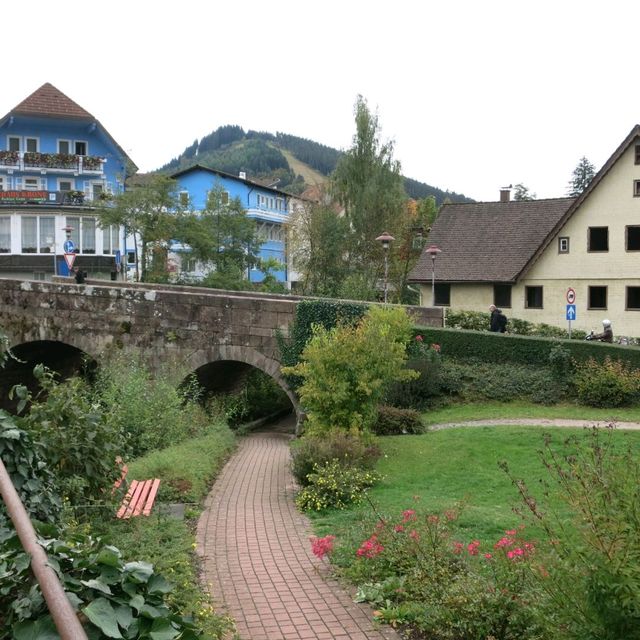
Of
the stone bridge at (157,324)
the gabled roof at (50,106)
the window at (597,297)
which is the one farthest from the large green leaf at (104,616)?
the gabled roof at (50,106)

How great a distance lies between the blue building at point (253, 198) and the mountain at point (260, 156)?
78.1m

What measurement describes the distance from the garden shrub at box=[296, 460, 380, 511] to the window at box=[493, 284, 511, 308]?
70.9 feet

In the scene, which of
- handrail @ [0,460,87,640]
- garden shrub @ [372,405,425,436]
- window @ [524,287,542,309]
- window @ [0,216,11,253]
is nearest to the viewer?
handrail @ [0,460,87,640]

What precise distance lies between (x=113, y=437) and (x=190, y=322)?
42.8ft

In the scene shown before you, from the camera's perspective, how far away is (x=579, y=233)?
29.4 meters

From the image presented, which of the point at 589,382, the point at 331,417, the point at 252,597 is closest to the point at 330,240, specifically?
the point at 589,382

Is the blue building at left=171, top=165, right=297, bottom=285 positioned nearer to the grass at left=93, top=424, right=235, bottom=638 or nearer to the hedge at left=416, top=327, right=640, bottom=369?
the hedge at left=416, top=327, right=640, bottom=369

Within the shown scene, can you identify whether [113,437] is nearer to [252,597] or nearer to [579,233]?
[252,597]

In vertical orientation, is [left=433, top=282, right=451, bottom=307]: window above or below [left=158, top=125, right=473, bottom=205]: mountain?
below

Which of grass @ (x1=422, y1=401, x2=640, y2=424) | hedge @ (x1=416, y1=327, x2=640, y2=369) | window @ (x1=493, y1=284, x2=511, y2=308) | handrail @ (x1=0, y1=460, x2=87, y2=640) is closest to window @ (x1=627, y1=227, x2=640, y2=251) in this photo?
window @ (x1=493, y1=284, x2=511, y2=308)

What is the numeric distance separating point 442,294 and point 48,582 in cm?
3197

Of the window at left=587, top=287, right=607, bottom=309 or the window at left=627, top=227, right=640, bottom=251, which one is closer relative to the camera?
the window at left=627, top=227, right=640, bottom=251

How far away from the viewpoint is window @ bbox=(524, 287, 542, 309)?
102 feet

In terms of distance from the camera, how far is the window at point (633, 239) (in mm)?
28453
